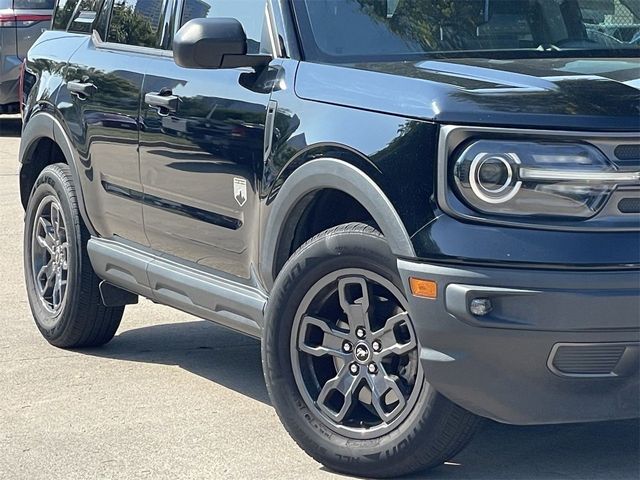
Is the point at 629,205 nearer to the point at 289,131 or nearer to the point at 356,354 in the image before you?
the point at 356,354

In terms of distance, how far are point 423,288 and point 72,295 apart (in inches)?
103

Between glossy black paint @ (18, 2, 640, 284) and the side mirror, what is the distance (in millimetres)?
110

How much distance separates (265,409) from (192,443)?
0.50 meters

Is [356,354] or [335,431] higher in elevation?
[356,354]

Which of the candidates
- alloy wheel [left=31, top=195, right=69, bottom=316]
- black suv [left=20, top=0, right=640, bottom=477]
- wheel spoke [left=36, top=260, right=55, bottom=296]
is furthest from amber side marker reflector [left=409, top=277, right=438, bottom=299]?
wheel spoke [left=36, top=260, right=55, bottom=296]

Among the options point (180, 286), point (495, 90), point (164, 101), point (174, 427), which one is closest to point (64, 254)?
point (180, 286)

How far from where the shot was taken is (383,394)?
4234 mm

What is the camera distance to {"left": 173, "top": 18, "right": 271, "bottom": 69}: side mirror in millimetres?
4582

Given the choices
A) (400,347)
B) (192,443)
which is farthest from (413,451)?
(192,443)

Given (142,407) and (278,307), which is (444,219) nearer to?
(278,307)

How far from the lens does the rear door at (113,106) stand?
5.51 m

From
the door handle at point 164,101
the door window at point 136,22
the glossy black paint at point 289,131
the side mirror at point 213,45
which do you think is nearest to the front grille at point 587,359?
the glossy black paint at point 289,131

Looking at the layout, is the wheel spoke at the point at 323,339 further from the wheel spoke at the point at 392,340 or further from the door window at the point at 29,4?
the door window at the point at 29,4

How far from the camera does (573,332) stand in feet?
12.3
